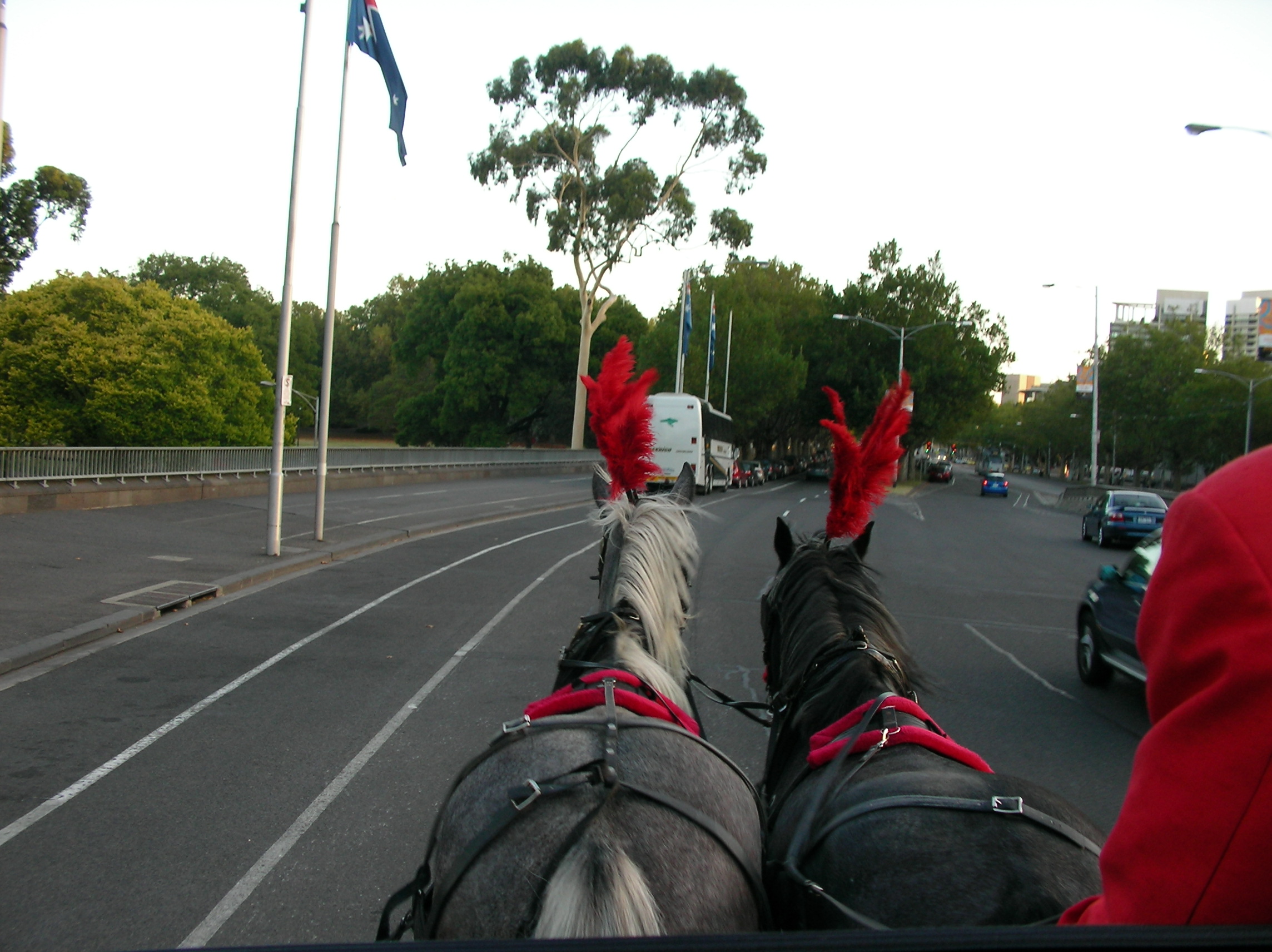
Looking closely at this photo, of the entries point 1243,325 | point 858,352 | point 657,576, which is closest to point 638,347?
point 858,352

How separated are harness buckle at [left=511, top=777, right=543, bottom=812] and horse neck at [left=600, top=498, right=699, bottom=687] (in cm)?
82

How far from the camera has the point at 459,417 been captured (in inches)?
2322

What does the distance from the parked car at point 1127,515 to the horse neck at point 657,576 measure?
20.8 meters

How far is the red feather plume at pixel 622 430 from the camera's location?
14.5 feet

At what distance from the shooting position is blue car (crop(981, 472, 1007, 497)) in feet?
166

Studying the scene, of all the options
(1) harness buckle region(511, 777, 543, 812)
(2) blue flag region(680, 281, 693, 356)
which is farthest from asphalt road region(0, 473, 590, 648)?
(2) blue flag region(680, 281, 693, 356)

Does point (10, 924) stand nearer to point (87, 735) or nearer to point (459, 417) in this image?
point (87, 735)

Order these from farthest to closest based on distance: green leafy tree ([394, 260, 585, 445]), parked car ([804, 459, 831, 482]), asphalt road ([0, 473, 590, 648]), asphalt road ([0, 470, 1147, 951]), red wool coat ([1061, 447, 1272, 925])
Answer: green leafy tree ([394, 260, 585, 445]) → parked car ([804, 459, 831, 482]) → asphalt road ([0, 473, 590, 648]) → asphalt road ([0, 470, 1147, 951]) → red wool coat ([1061, 447, 1272, 925])

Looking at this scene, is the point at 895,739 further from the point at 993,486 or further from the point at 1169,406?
the point at 1169,406

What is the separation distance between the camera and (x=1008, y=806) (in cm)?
206

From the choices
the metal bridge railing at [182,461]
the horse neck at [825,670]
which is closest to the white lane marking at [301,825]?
the horse neck at [825,670]

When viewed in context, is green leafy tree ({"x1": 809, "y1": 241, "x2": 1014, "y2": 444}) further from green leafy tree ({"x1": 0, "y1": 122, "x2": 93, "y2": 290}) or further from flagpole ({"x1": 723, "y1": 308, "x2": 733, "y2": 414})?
green leafy tree ({"x1": 0, "y1": 122, "x2": 93, "y2": 290})

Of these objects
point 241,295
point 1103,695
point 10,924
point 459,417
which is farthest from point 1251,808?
point 241,295

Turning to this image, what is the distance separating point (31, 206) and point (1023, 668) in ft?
104
